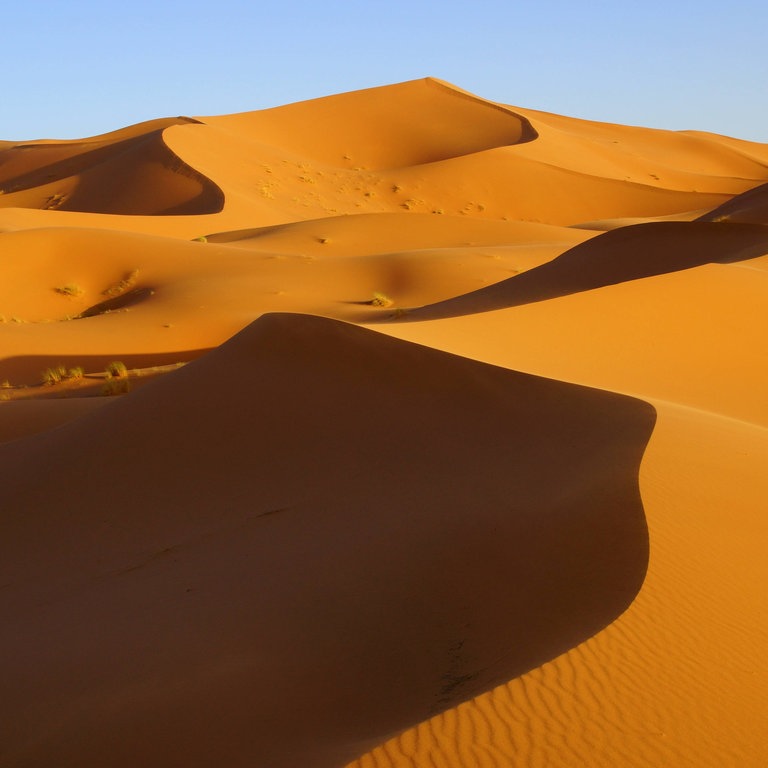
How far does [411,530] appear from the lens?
5832 millimetres

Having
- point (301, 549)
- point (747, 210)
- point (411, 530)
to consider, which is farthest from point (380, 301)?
point (411, 530)

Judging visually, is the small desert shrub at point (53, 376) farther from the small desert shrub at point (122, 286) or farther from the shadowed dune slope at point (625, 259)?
the small desert shrub at point (122, 286)

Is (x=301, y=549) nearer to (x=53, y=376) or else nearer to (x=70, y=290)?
(x=53, y=376)

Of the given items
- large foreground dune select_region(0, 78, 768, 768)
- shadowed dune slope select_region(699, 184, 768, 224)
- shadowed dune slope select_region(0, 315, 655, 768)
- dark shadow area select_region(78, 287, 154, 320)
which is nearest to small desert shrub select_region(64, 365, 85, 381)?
large foreground dune select_region(0, 78, 768, 768)

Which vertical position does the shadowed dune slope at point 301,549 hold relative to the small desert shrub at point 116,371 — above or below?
above

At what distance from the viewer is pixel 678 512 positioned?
16.9 feet

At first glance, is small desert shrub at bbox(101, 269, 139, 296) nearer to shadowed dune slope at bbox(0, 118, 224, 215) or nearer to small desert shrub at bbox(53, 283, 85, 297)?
small desert shrub at bbox(53, 283, 85, 297)

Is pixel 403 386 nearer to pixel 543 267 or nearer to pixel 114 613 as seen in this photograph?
pixel 114 613

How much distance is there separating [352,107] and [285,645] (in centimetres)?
5846

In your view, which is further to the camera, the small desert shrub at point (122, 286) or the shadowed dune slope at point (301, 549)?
the small desert shrub at point (122, 286)

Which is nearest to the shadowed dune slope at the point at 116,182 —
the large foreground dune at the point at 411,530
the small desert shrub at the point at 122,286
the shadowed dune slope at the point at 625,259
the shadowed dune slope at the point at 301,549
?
the small desert shrub at the point at 122,286

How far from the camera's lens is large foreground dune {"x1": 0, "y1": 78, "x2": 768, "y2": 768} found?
3.60m

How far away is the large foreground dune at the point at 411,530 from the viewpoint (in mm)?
3596

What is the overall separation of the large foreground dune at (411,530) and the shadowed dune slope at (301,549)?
0.8 inches
